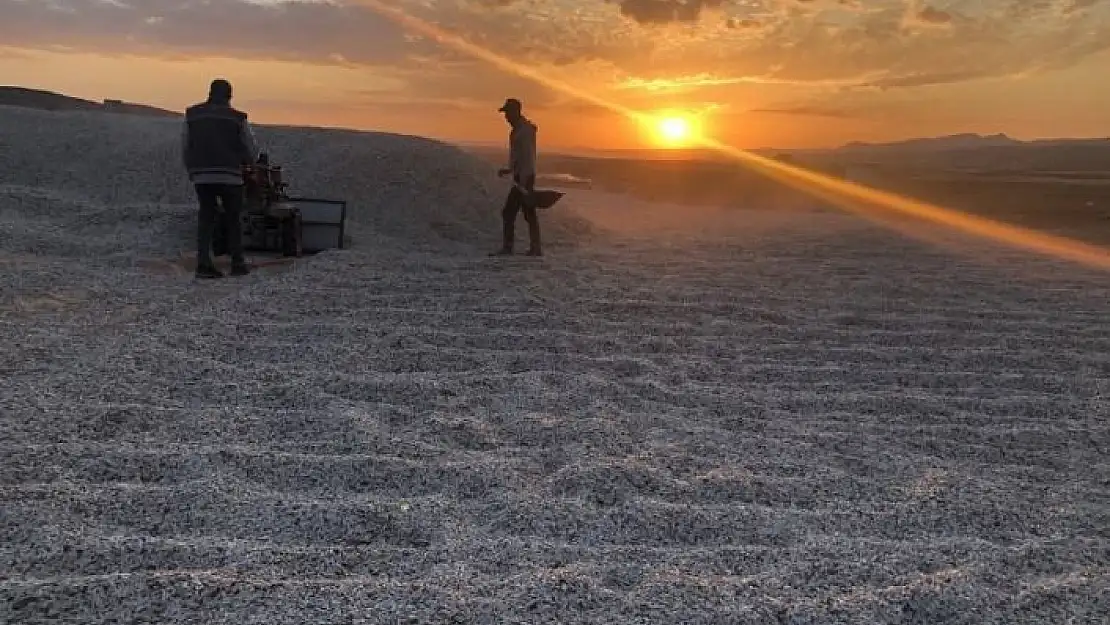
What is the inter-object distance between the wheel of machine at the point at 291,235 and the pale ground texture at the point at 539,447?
0.68m

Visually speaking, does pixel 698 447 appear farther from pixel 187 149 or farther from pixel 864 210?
→ pixel 864 210

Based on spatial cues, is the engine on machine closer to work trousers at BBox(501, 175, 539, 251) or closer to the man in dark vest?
the man in dark vest

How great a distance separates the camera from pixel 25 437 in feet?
12.6

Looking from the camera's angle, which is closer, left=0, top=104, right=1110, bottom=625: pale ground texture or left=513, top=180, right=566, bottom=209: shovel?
left=0, top=104, right=1110, bottom=625: pale ground texture

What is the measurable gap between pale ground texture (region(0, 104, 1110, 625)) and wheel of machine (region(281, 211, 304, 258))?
68 centimetres

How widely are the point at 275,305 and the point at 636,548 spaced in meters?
4.69

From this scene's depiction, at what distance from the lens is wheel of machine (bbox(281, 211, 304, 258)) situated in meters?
9.51

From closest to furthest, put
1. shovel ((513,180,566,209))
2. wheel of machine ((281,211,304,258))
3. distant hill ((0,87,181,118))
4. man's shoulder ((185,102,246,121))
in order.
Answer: man's shoulder ((185,102,246,121)), wheel of machine ((281,211,304,258)), shovel ((513,180,566,209)), distant hill ((0,87,181,118))

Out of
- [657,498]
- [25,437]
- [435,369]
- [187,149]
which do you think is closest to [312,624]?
[657,498]

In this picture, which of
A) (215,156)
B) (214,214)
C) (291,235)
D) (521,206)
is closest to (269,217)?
(291,235)

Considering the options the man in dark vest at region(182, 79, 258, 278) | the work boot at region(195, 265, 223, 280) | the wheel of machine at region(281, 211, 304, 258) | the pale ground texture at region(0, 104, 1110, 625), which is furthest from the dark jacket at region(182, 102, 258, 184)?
the wheel of machine at region(281, 211, 304, 258)

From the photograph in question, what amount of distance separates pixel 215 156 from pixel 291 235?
178 cm

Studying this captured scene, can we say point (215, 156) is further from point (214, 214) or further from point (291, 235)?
point (291, 235)

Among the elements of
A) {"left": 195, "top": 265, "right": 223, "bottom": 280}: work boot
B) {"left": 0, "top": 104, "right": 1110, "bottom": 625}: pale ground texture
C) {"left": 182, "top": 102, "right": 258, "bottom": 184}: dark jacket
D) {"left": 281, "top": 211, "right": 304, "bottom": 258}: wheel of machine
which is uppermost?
{"left": 182, "top": 102, "right": 258, "bottom": 184}: dark jacket
